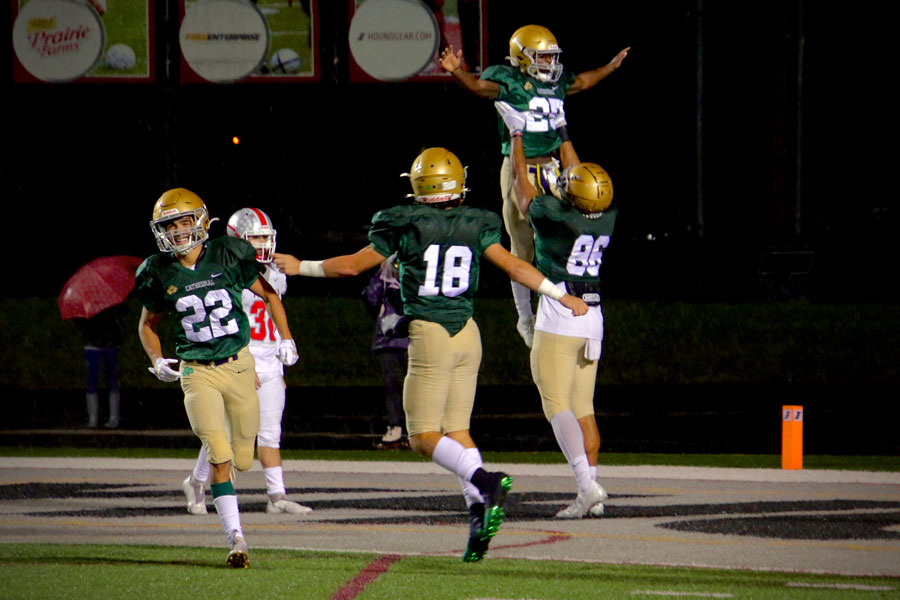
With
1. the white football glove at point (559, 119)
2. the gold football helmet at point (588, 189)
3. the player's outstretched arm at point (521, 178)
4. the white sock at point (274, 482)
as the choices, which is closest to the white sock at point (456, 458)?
the gold football helmet at point (588, 189)

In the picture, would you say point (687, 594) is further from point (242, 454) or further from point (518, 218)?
point (518, 218)

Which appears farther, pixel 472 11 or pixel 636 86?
pixel 636 86

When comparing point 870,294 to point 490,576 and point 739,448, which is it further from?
point 490,576

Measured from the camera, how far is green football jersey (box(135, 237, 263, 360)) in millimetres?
8336

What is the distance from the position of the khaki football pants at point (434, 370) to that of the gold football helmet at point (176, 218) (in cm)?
127

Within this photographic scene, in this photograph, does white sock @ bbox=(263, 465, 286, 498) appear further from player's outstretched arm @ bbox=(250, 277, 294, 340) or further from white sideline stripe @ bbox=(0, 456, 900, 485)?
white sideline stripe @ bbox=(0, 456, 900, 485)

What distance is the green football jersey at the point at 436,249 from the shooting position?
8391 millimetres

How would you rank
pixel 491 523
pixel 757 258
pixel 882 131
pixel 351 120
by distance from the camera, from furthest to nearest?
pixel 882 131
pixel 351 120
pixel 757 258
pixel 491 523

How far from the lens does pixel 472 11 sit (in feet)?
77.8

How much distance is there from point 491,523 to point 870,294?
16.2 meters

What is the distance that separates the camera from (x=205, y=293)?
27.3 feet

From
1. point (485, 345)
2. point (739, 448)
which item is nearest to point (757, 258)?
→ point (485, 345)

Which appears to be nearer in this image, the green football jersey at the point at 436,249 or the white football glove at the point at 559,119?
the green football jersey at the point at 436,249

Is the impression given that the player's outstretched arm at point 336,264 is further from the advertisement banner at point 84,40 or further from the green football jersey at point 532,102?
the advertisement banner at point 84,40
